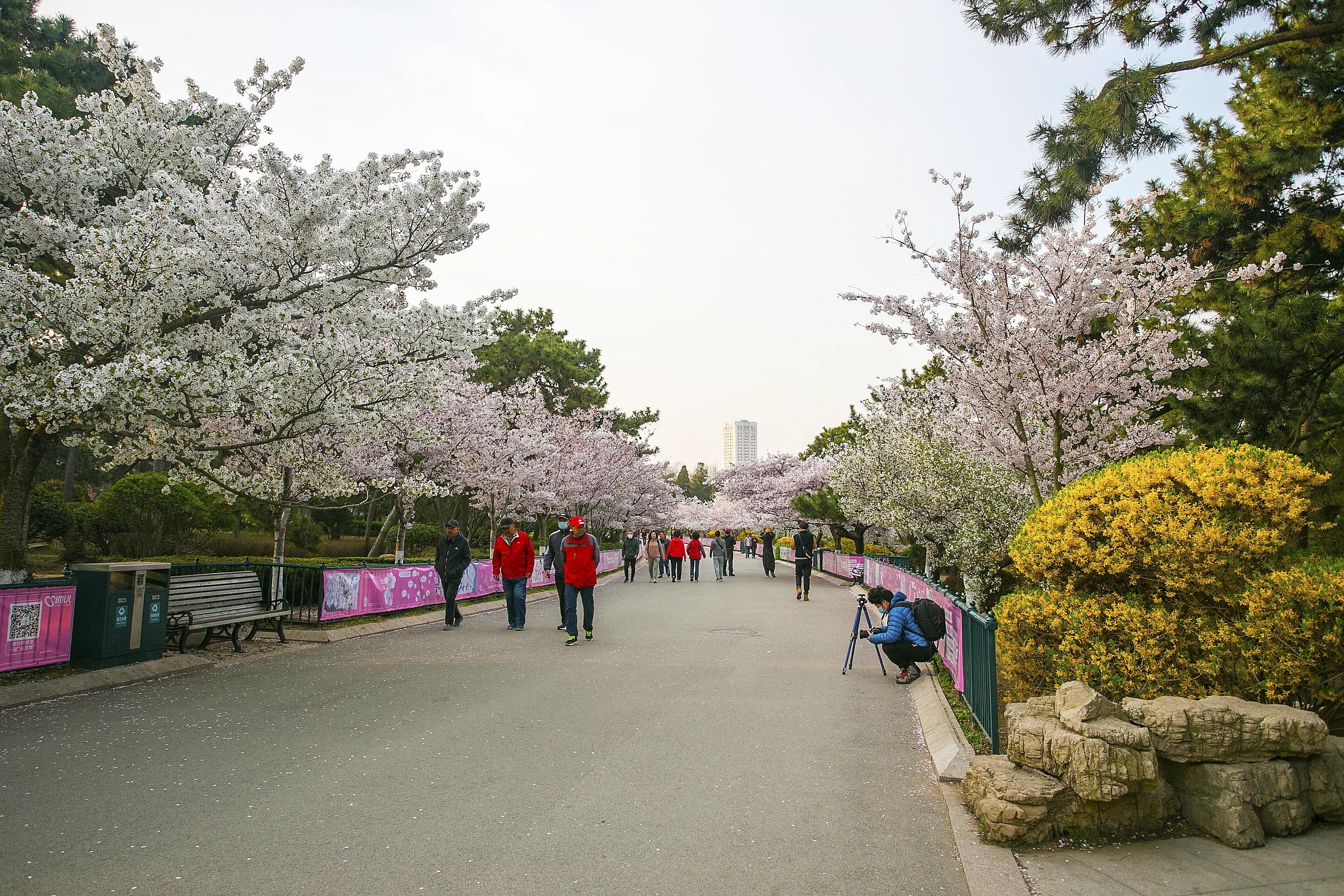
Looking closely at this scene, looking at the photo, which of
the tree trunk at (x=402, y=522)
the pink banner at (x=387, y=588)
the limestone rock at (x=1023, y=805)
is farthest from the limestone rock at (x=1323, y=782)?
the tree trunk at (x=402, y=522)

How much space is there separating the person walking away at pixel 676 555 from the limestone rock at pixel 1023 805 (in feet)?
74.1

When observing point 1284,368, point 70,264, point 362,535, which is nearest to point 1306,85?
point 1284,368

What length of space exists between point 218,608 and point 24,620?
7.95 feet

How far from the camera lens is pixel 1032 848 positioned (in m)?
4.24

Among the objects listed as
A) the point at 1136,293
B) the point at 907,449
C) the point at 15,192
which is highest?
the point at 15,192

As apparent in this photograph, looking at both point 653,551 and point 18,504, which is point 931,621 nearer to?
point 18,504

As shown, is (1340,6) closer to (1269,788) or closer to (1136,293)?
(1136,293)

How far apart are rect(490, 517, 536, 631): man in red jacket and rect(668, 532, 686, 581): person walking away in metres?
13.8

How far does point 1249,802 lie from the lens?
4238mm

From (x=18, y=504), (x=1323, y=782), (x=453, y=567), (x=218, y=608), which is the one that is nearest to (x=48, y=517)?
(x=18, y=504)

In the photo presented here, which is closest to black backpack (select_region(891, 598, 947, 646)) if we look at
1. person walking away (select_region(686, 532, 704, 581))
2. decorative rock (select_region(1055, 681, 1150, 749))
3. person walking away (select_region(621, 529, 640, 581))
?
decorative rock (select_region(1055, 681, 1150, 749))

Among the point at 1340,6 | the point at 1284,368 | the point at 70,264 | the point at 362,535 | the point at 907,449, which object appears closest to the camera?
the point at 1340,6

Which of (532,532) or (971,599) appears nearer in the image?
(971,599)

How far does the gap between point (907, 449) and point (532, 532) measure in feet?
A: 108
